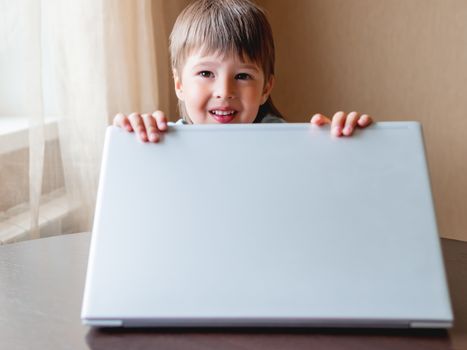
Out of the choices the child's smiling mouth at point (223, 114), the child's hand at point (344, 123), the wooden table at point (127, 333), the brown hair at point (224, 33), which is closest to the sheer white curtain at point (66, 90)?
the brown hair at point (224, 33)

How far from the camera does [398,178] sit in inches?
23.8

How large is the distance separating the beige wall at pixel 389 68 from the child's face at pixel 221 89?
3.22 feet

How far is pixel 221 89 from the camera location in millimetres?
941

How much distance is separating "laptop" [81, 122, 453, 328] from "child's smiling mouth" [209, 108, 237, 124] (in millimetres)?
Result: 323

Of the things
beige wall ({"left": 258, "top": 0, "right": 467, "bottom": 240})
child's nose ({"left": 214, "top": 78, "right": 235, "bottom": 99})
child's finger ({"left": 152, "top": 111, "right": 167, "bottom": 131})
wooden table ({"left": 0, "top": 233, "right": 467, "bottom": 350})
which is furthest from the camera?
beige wall ({"left": 258, "top": 0, "right": 467, "bottom": 240})

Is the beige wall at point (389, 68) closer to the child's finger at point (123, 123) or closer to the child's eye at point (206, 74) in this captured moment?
the child's eye at point (206, 74)

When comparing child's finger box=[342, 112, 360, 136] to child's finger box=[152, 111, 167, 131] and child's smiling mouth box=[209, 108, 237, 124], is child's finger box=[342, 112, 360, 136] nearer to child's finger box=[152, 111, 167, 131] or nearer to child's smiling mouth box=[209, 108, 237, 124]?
child's finger box=[152, 111, 167, 131]

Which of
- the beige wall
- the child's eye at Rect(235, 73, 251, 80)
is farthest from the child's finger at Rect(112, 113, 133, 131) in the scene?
the beige wall

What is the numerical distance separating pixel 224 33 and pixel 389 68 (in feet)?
3.31

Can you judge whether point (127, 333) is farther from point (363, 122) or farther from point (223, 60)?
point (223, 60)

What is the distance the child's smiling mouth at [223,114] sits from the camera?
0.97 m

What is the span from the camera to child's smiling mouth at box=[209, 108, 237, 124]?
38.0 inches

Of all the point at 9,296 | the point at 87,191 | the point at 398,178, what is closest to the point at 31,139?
the point at 87,191

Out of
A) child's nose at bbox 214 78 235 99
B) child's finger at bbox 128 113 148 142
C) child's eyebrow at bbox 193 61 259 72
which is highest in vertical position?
child's eyebrow at bbox 193 61 259 72
